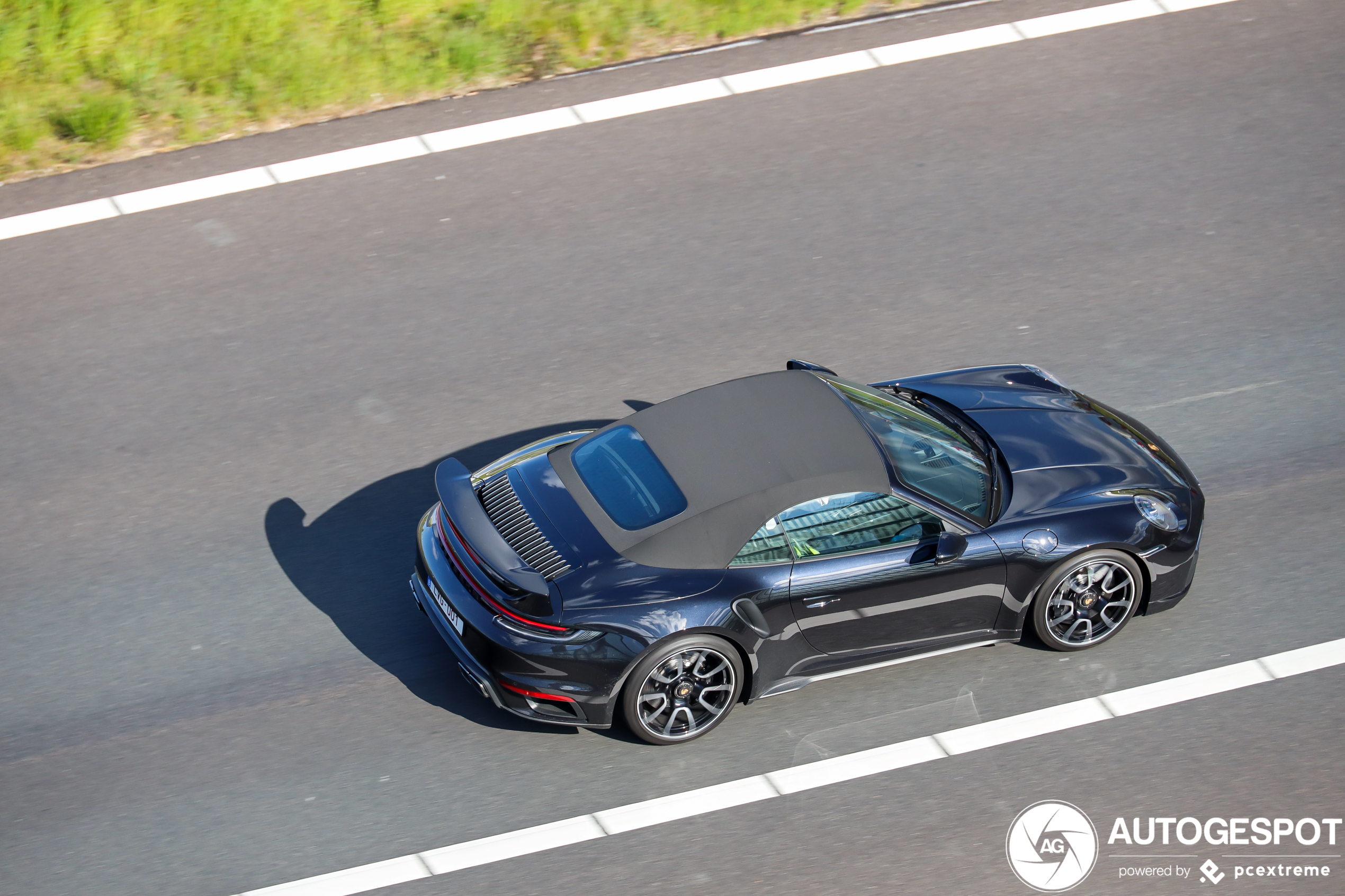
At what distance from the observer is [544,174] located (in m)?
10.7

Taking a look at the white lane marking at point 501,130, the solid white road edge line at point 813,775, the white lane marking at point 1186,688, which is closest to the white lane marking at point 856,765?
the solid white road edge line at point 813,775

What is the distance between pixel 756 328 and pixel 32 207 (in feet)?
17.9

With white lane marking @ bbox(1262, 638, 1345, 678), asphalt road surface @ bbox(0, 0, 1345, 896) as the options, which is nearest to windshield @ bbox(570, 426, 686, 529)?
asphalt road surface @ bbox(0, 0, 1345, 896)

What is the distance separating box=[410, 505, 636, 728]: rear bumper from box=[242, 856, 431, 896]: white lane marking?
0.86m

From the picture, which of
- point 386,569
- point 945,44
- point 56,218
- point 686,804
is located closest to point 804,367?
point 686,804

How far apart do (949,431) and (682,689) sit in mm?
2035

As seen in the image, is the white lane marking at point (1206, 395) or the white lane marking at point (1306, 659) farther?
the white lane marking at point (1206, 395)

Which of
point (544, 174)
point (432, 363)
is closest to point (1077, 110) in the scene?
point (544, 174)

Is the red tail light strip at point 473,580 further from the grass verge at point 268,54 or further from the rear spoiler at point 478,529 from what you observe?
the grass verge at point 268,54

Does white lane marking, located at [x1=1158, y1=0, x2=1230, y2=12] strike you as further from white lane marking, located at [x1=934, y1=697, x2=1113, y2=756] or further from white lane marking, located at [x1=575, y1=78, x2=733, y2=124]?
white lane marking, located at [x1=934, y1=697, x2=1113, y2=756]

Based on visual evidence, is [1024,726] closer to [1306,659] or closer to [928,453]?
[928,453]

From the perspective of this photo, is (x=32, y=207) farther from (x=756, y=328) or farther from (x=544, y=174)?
(x=756, y=328)

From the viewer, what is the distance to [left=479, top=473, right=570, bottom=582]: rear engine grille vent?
22.2 feet

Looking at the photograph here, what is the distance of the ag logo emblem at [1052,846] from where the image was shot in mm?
6672
